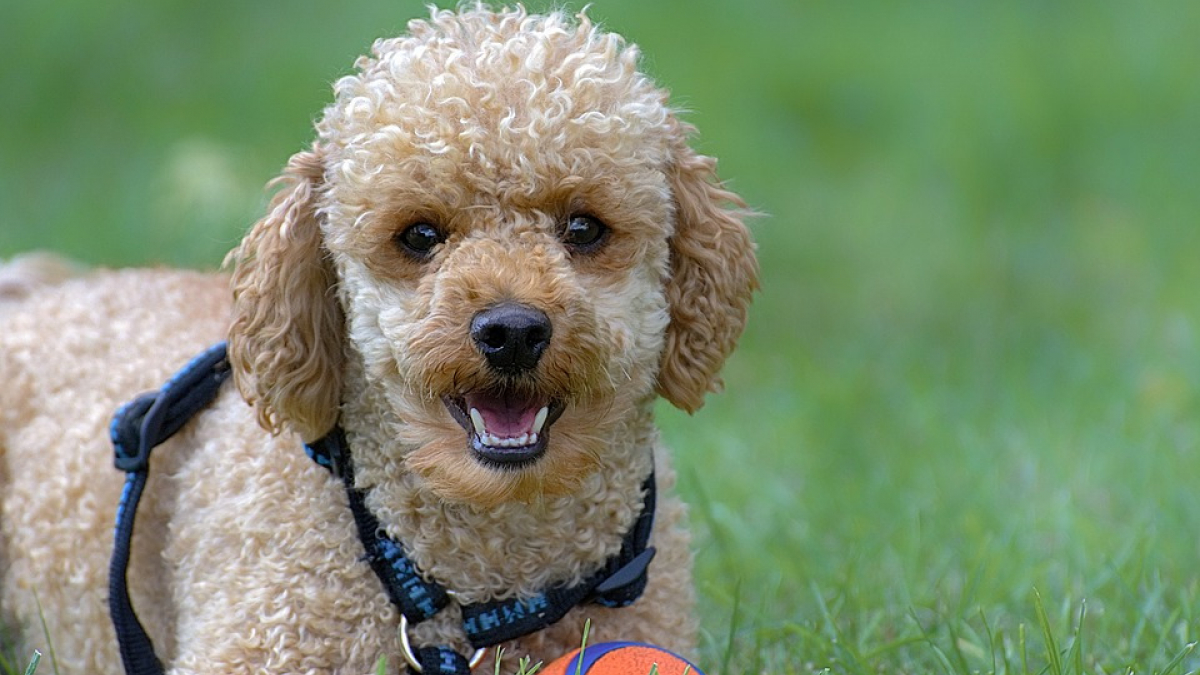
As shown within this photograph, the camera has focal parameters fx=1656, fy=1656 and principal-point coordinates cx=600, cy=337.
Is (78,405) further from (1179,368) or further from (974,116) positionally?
(974,116)

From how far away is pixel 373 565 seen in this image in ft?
11.8

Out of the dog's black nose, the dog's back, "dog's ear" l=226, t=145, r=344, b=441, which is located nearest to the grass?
the dog's black nose

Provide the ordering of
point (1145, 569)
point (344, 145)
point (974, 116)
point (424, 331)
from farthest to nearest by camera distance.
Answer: point (974, 116), point (1145, 569), point (344, 145), point (424, 331)

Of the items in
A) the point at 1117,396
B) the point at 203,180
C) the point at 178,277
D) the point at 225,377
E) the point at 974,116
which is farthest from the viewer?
the point at 974,116

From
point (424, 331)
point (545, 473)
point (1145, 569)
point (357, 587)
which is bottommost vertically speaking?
point (1145, 569)

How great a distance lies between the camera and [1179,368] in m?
7.05

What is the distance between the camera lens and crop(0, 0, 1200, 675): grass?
466 cm

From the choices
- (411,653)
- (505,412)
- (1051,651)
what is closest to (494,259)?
(505,412)

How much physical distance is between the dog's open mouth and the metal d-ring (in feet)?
1.40

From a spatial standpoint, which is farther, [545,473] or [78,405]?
[78,405]

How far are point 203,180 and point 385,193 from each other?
4.78 m

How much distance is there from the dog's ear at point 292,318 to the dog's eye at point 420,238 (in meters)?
0.26

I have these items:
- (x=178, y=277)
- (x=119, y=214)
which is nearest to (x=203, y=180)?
(x=119, y=214)

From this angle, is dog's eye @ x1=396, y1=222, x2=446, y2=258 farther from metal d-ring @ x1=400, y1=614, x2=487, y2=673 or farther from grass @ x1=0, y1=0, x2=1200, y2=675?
grass @ x1=0, y1=0, x2=1200, y2=675
